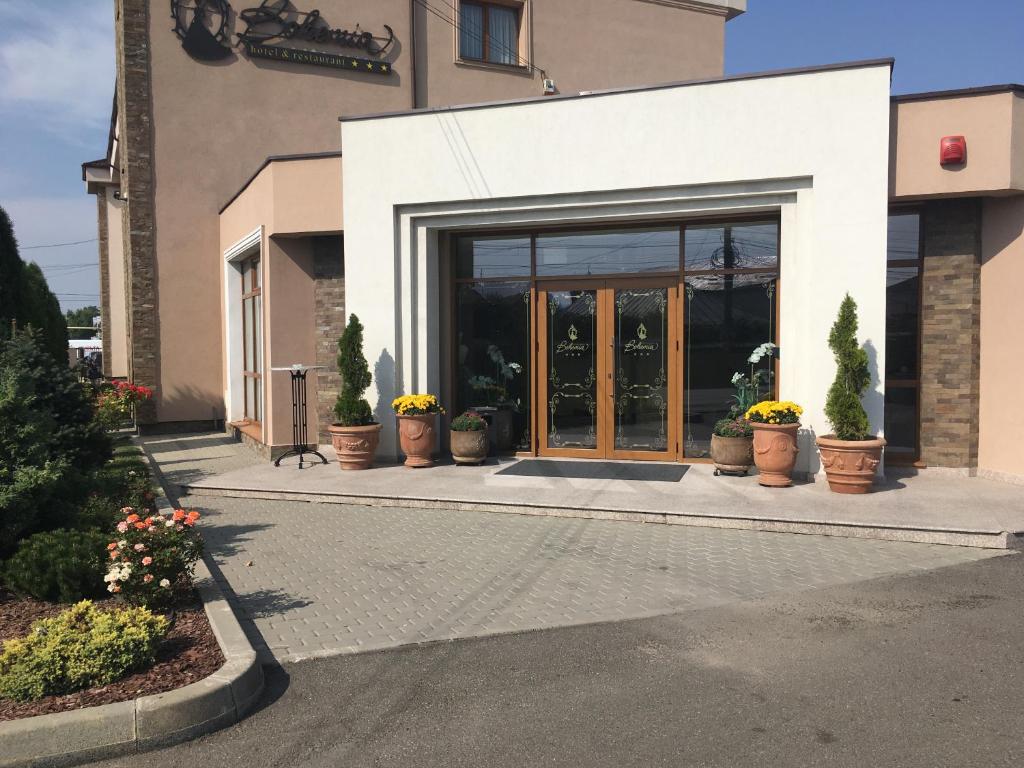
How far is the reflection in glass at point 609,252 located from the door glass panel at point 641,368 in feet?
1.23

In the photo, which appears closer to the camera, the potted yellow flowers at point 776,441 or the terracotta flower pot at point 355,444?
the potted yellow flowers at point 776,441

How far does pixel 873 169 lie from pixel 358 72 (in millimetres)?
10878

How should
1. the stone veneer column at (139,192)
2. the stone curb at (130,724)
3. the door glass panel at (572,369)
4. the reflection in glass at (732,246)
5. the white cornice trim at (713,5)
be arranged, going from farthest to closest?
the white cornice trim at (713,5)
the stone veneer column at (139,192)
the door glass panel at (572,369)
the reflection in glass at (732,246)
the stone curb at (130,724)

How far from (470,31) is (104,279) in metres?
14.1

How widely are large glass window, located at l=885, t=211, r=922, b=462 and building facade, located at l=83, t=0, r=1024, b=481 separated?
27mm

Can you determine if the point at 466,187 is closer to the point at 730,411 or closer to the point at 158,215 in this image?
the point at 730,411

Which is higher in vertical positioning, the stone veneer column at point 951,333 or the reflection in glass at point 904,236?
the reflection in glass at point 904,236

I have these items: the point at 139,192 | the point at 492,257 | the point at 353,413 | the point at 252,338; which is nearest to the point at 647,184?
the point at 492,257

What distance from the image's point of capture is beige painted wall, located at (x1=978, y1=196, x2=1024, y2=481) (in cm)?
984

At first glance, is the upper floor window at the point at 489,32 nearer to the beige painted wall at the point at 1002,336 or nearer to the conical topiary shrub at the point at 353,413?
the conical topiary shrub at the point at 353,413

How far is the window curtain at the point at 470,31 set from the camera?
17875 millimetres

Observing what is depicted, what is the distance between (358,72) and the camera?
16.9m

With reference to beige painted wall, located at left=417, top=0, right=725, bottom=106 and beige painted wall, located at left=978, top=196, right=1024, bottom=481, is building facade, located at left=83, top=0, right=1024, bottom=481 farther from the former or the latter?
beige painted wall, located at left=417, top=0, right=725, bottom=106

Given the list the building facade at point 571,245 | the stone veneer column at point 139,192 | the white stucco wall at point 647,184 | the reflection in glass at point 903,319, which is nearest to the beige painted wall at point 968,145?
the building facade at point 571,245
